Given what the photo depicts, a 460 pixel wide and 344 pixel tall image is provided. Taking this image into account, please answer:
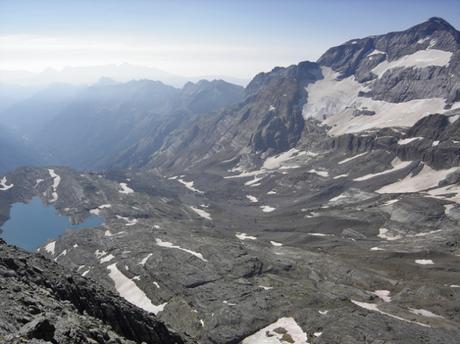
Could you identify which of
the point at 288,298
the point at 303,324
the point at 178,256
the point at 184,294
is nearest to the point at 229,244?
the point at 178,256

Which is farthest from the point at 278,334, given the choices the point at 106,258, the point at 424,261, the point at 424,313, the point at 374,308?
the point at 424,261

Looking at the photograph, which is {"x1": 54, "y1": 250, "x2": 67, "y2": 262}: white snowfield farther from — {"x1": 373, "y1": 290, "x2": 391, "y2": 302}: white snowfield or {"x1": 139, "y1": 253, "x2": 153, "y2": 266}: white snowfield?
{"x1": 373, "y1": 290, "x2": 391, "y2": 302}: white snowfield

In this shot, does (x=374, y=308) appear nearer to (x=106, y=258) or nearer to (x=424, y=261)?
(x=424, y=261)

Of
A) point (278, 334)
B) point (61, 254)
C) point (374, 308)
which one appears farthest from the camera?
point (61, 254)

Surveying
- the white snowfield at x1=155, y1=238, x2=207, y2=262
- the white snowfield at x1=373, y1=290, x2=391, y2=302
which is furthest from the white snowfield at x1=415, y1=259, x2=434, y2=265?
the white snowfield at x1=155, y1=238, x2=207, y2=262

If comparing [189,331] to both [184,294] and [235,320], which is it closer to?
[235,320]

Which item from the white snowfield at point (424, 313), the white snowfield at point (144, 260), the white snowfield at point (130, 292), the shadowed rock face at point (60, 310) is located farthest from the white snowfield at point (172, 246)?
the shadowed rock face at point (60, 310)
